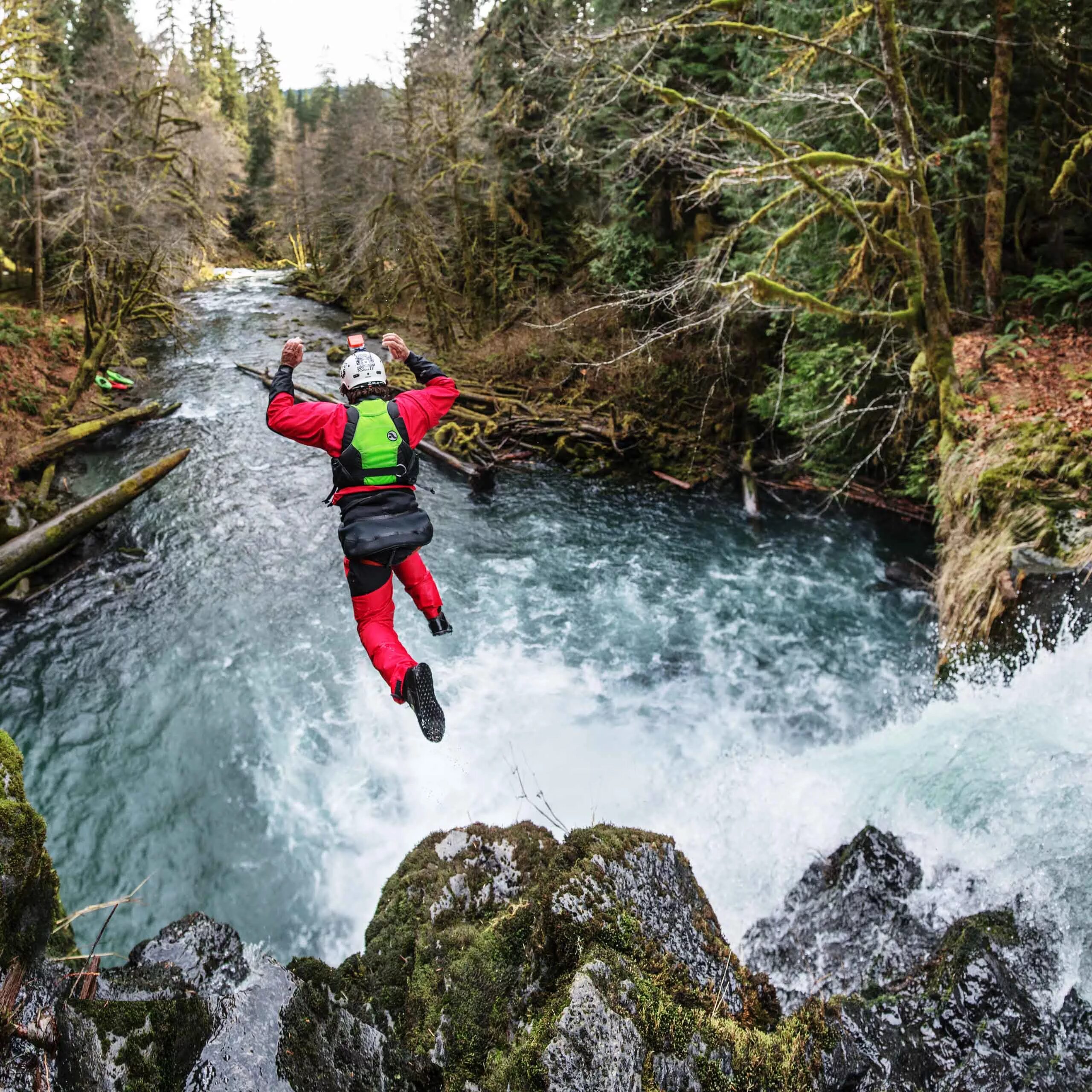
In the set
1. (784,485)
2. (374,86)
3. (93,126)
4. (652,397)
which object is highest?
(374,86)

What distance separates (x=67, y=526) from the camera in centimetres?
1076

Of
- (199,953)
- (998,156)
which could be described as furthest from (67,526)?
(998,156)

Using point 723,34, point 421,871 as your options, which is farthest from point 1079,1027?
point 723,34

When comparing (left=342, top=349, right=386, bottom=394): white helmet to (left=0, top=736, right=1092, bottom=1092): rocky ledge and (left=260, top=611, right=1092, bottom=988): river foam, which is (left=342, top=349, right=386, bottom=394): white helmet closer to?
(left=0, top=736, right=1092, bottom=1092): rocky ledge

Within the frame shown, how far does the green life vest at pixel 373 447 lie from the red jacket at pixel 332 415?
49mm

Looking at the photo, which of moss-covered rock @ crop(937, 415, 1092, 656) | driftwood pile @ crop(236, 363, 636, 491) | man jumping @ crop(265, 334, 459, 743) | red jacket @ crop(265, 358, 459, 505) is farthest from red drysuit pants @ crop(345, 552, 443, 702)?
driftwood pile @ crop(236, 363, 636, 491)

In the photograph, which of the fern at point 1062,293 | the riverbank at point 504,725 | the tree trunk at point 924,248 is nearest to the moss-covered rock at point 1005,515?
the tree trunk at point 924,248

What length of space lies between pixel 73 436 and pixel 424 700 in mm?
13550

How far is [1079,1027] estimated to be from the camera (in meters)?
3.34

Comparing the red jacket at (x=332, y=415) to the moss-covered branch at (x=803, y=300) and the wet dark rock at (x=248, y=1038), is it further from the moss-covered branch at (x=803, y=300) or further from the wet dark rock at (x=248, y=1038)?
the moss-covered branch at (x=803, y=300)

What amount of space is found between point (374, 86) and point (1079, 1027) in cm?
3075

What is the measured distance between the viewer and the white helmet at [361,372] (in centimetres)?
467

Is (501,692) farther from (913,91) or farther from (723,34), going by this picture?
(723,34)

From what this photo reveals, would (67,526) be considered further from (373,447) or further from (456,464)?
(373,447)
